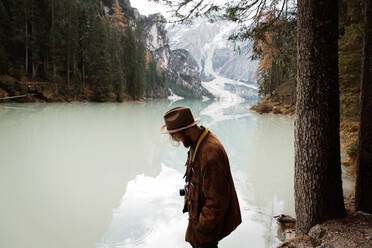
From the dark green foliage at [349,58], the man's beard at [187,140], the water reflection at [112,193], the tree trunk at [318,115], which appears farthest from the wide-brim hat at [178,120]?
the dark green foliage at [349,58]

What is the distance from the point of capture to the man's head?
5.80ft

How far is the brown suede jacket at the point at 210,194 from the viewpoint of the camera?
1.69m

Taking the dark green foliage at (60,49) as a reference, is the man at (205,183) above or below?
below

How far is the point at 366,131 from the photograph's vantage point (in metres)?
2.97

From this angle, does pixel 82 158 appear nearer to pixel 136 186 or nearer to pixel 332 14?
pixel 136 186

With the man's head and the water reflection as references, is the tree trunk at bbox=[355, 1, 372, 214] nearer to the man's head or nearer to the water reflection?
the water reflection

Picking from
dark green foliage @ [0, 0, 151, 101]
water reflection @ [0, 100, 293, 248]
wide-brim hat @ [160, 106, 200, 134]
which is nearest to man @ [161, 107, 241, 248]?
wide-brim hat @ [160, 106, 200, 134]

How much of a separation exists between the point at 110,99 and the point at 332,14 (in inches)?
1546

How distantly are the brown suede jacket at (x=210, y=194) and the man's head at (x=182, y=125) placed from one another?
12cm

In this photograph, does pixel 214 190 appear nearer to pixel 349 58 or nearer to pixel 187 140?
pixel 187 140

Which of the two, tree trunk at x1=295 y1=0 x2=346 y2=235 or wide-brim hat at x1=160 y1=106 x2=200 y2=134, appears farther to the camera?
tree trunk at x1=295 y1=0 x2=346 y2=235

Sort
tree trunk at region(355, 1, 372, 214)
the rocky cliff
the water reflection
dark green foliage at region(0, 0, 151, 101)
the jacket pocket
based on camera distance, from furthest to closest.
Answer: the rocky cliff → dark green foliage at region(0, 0, 151, 101) → the water reflection → tree trunk at region(355, 1, 372, 214) → the jacket pocket

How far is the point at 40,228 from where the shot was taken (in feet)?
11.2

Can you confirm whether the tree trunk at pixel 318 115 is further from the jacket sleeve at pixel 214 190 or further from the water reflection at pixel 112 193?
the jacket sleeve at pixel 214 190
